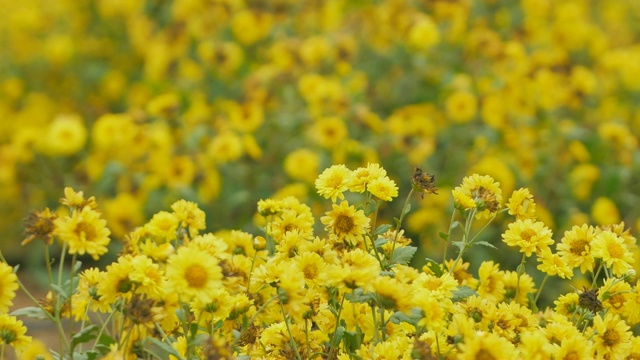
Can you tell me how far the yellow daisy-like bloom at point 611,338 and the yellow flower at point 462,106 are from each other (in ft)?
8.33

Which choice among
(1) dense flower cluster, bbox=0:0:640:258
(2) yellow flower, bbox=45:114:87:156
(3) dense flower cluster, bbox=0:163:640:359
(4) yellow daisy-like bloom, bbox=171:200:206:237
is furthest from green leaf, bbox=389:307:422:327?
(2) yellow flower, bbox=45:114:87:156

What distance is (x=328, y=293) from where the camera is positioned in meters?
1.43

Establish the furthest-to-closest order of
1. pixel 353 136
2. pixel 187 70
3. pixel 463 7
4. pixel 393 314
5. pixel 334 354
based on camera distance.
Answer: pixel 187 70
pixel 463 7
pixel 353 136
pixel 334 354
pixel 393 314

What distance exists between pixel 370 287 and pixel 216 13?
353 cm

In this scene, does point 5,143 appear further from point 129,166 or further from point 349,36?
point 349,36

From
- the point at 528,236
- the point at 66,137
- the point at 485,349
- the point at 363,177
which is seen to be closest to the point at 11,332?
the point at 363,177

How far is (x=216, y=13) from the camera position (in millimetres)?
4539

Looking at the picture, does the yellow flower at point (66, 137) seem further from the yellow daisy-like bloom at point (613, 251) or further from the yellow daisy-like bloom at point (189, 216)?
the yellow daisy-like bloom at point (613, 251)

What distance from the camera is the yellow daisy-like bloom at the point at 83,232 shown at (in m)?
1.31

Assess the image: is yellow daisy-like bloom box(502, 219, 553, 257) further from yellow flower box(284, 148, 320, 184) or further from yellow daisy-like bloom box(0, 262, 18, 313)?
yellow flower box(284, 148, 320, 184)

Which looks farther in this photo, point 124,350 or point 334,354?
point 334,354

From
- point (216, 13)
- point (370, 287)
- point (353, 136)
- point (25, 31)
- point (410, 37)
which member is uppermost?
point (25, 31)

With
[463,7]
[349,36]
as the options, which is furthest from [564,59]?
[349,36]

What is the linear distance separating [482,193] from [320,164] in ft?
7.05
